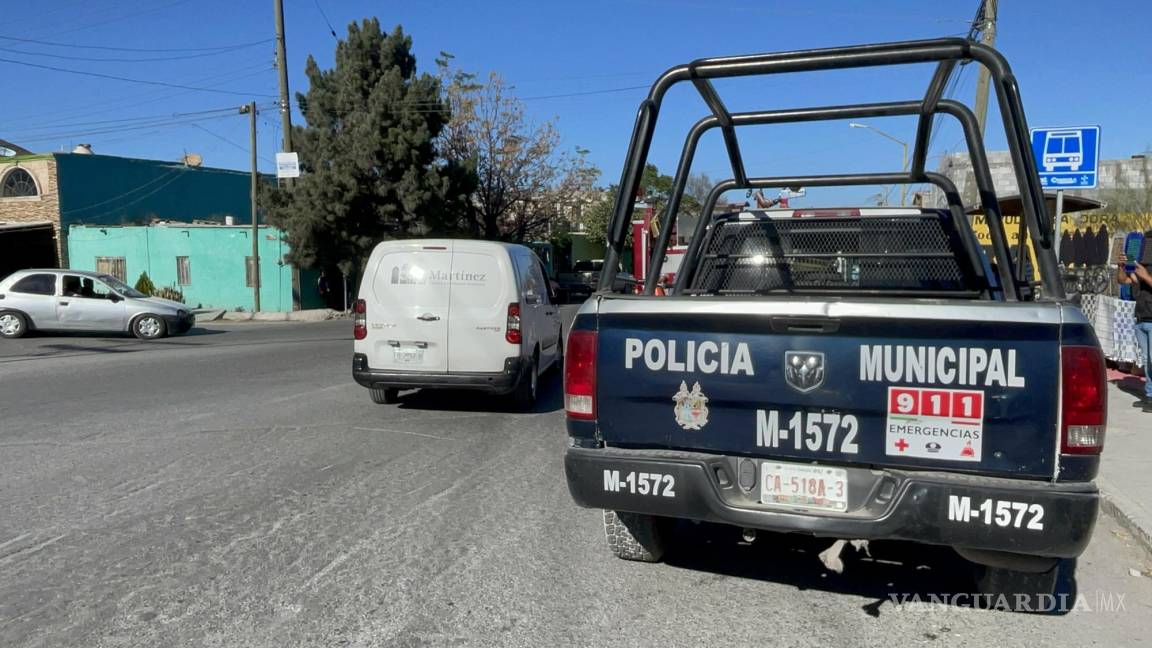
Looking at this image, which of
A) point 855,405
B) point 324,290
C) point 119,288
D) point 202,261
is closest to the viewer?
point 855,405

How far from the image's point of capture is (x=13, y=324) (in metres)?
19.1

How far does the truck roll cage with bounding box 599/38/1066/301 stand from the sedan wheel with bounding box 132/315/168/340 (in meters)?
16.7

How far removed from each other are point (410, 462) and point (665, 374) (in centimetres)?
381

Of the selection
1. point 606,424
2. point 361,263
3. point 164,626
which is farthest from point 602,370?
point 361,263

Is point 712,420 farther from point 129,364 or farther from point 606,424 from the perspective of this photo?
point 129,364

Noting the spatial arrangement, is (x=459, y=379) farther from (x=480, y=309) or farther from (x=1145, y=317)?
(x=1145, y=317)

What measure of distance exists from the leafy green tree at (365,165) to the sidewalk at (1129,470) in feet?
76.9

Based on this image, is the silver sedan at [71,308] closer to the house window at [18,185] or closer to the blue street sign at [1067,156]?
the blue street sign at [1067,156]

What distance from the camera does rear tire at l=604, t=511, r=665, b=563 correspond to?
4.58m

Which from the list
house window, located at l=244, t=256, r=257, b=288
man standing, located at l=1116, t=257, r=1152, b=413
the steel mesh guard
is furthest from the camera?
house window, located at l=244, t=256, r=257, b=288

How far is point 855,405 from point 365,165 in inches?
1073

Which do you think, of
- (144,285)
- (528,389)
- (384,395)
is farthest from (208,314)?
(528,389)

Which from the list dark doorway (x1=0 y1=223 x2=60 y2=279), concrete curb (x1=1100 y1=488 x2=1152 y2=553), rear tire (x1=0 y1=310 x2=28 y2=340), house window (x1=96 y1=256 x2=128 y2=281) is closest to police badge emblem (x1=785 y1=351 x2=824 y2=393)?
concrete curb (x1=1100 y1=488 x2=1152 y2=553)

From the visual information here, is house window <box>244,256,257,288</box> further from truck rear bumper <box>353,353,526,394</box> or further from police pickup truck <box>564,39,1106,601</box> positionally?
police pickup truck <box>564,39,1106,601</box>
